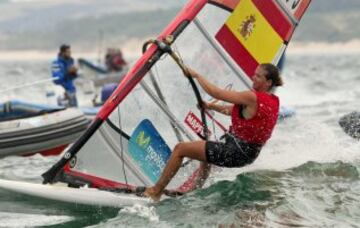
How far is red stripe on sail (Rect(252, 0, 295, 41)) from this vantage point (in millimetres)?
8609

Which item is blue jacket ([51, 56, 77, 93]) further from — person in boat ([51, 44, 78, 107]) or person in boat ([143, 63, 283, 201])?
person in boat ([143, 63, 283, 201])

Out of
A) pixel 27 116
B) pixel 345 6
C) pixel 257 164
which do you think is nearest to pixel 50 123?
pixel 27 116

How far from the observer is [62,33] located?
527 ft

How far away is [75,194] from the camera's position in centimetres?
711

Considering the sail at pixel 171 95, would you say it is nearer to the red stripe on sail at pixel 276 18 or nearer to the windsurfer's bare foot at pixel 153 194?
the red stripe on sail at pixel 276 18

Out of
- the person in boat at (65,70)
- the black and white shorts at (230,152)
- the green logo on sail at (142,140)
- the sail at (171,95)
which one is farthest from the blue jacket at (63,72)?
the black and white shorts at (230,152)

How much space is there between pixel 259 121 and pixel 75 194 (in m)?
1.87

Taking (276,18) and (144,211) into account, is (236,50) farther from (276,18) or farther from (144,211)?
(144,211)

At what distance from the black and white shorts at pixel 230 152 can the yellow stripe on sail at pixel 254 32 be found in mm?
1568

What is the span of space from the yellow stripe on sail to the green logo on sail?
1559 mm

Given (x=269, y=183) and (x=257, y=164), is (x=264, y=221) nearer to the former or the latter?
(x=269, y=183)

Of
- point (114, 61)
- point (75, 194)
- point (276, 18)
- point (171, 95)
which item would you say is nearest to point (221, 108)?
point (171, 95)

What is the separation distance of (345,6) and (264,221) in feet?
494

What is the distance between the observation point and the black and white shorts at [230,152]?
727cm
